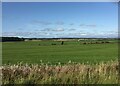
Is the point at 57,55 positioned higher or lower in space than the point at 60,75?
lower

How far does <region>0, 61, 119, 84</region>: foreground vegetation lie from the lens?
11.1 metres

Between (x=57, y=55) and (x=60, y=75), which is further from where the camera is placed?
(x=57, y=55)

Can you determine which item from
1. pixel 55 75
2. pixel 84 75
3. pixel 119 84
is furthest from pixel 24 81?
pixel 119 84

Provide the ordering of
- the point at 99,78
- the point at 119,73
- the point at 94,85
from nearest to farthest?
the point at 94,85 < the point at 99,78 < the point at 119,73

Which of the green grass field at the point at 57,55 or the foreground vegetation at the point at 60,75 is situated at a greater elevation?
the foreground vegetation at the point at 60,75

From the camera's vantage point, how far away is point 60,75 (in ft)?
38.3

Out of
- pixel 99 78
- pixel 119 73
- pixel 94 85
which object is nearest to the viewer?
pixel 94 85

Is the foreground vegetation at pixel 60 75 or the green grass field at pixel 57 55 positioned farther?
the green grass field at pixel 57 55

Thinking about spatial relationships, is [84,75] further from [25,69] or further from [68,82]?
[25,69]

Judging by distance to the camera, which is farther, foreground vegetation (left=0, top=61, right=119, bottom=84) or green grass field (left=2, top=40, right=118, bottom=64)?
green grass field (left=2, top=40, right=118, bottom=64)

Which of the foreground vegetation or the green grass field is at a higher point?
the foreground vegetation

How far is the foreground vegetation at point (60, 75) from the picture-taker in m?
11.1

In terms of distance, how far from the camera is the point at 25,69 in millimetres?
12125

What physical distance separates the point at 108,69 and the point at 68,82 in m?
2.55
